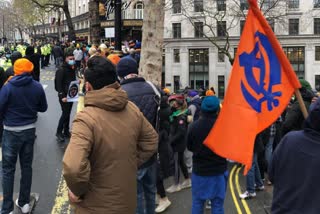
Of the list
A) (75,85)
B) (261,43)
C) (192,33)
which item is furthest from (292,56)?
(261,43)

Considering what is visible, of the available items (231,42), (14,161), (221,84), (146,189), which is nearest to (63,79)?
(14,161)

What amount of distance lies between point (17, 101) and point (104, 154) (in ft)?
8.47

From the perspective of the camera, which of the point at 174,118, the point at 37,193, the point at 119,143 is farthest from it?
the point at 174,118

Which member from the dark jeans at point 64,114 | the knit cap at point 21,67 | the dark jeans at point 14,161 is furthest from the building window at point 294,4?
the dark jeans at point 14,161

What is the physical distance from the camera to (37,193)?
598cm

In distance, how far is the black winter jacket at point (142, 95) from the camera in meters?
4.26

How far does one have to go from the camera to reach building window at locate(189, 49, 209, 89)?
6109 centimetres

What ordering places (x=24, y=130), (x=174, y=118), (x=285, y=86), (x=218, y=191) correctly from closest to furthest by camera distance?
(x=285, y=86) → (x=218, y=191) → (x=24, y=130) → (x=174, y=118)

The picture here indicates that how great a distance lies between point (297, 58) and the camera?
58125mm

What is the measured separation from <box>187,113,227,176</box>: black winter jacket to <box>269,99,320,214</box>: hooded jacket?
1.84 m

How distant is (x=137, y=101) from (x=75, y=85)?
434cm

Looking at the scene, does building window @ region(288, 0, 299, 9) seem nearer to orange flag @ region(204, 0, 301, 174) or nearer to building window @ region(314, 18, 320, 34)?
building window @ region(314, 18, 320, 34)

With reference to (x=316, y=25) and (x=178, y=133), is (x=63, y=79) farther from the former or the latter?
(x=316, y=25)

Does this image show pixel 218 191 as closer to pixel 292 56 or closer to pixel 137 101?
pixel 137 101
